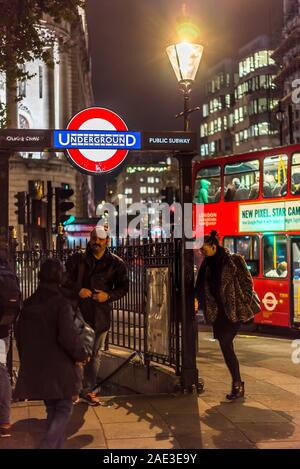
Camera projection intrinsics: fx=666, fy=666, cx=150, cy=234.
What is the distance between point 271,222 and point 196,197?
275 cm

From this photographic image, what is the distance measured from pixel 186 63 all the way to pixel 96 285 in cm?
427

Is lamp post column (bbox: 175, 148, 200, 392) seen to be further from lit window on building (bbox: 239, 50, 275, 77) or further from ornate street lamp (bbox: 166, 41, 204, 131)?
lit window on building (bbox: 239, 50, 275, 77)

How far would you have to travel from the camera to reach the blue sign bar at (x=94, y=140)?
7602 mm

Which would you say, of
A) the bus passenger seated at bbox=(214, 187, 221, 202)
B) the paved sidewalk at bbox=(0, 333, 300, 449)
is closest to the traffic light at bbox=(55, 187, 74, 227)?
the bus passenger seated at bbox=(214, 187, 221, 202)

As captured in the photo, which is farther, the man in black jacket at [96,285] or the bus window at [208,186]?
the bus window at [208,186]

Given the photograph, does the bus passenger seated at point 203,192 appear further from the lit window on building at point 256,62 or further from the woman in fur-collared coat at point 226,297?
the lit window on building at point 256,62

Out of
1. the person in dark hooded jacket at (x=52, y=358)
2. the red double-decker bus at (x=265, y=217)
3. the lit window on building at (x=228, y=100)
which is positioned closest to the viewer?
the person in dark hooded jacket at (x=52, y=358)

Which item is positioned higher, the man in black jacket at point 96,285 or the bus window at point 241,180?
the bus window at point 241,180

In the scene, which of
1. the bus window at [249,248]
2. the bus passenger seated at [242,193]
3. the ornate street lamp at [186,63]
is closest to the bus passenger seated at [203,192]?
the bus passenger seated at [242,193]

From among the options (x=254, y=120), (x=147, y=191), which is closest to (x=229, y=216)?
(x=254, y=120)

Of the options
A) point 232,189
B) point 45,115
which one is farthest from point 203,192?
point 45,115

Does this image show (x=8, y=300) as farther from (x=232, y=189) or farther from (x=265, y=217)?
(x=232, y=189)

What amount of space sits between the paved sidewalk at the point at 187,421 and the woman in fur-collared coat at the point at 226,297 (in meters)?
0.50
